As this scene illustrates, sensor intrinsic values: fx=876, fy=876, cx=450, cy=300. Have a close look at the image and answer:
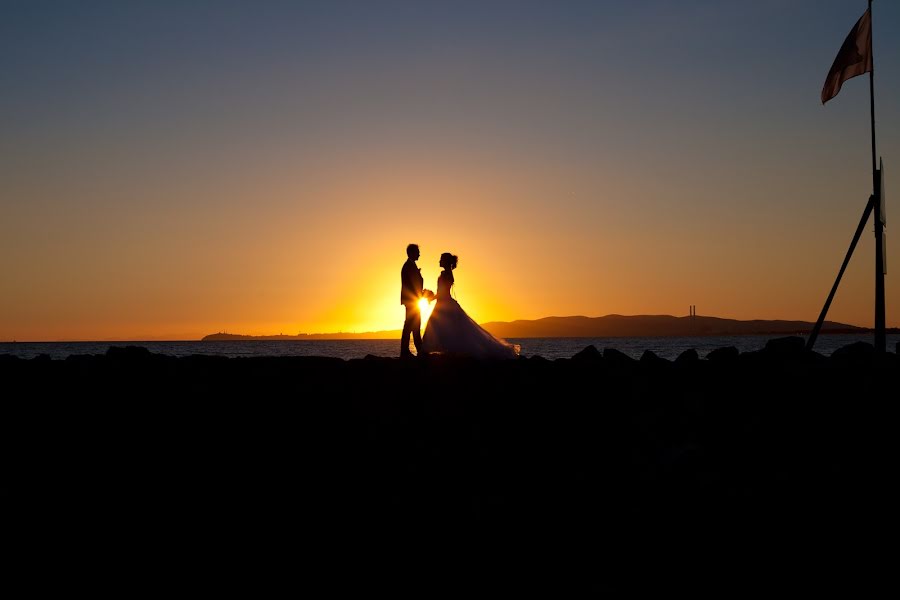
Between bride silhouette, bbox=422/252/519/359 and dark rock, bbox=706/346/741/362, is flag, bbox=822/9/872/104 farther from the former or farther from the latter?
bride silhouette, bbox=422/252/519/359

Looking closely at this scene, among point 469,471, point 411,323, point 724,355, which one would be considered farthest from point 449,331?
point 469,471

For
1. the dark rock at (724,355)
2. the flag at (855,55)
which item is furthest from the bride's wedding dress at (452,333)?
the flag at (855,55)

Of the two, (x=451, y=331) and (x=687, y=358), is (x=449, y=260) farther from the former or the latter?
(x=687, y=358)

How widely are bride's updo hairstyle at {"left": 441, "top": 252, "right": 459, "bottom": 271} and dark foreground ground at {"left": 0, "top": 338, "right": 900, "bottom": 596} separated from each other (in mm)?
3834

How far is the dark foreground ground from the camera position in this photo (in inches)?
358

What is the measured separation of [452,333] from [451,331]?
0.05m

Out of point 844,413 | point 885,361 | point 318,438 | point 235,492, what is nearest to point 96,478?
point 235,492

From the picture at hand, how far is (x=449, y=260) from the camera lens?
688 inches

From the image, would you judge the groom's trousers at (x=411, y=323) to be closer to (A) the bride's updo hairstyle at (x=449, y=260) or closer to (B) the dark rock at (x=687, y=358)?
(A) the bride's updo hairstyle at (x=449, y=260)

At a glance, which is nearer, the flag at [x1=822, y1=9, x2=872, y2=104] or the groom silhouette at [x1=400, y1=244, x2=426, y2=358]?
the flag at [x1=822, y1=9, x2=872, y2=104]

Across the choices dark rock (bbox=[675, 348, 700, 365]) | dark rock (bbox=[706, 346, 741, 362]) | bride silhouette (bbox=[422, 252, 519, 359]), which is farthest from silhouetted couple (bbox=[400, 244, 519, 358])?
dark rock (bbox=[706, 346, 741, 362])

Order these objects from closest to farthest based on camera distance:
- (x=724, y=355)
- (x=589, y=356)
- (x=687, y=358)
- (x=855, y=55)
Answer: (x=724, y=355)
(x=687, y=358)
(x=855, y=55)
(x=589, y=356)

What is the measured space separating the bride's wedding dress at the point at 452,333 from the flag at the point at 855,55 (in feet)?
25.0

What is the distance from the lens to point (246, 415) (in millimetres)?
12664
